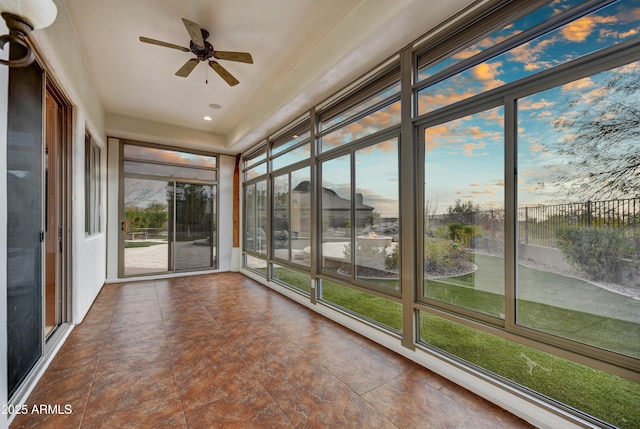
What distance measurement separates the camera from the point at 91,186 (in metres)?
4.46

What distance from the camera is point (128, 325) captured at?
3.43 meters

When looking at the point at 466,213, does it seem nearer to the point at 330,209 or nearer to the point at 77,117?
the point at 330,209

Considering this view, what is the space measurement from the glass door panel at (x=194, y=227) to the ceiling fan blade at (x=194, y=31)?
4.26m

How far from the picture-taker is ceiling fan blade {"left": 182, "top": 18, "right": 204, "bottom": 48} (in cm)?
257

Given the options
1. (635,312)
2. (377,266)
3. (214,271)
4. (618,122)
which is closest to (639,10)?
(618,122)

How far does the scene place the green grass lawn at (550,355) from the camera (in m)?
1.72

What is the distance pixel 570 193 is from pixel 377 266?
1.87 m

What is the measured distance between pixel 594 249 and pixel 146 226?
6961mm

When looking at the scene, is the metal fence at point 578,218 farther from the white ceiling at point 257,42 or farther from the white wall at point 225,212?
the white wall at point 225,212

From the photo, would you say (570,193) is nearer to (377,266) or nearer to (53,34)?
(377,266)

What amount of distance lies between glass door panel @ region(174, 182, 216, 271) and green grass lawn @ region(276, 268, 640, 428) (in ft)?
18.0

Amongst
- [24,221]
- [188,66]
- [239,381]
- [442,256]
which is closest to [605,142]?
[442,256]

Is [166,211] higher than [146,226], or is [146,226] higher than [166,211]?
[166,211]

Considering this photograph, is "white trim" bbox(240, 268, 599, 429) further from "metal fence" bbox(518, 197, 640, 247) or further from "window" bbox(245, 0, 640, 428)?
"metal fence" bbox(518, 197, 640, 247)
